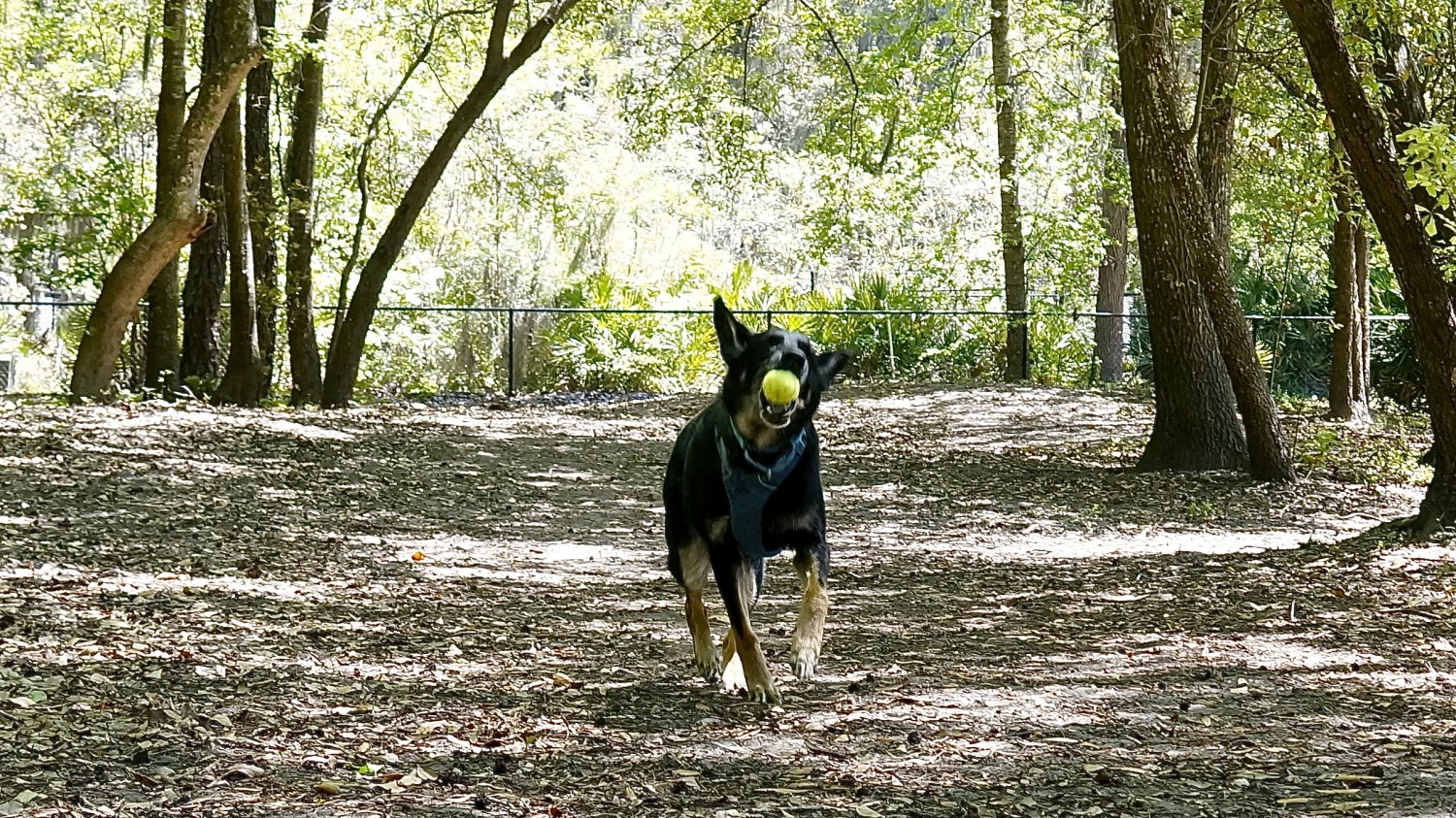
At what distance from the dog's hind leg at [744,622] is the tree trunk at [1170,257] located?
25.5ft

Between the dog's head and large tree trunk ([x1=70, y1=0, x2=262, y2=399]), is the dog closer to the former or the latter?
the dog's head

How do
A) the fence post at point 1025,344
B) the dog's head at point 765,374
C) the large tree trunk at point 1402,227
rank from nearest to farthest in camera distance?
the dog's head at point 765,374
the large tree trunk at point 1402,227
the fence post at point 1025,344

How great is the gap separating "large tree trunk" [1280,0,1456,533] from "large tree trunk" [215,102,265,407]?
10.9 metres

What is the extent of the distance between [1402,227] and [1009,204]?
1427 centimetres

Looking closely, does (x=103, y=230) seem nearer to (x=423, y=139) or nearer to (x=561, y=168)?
(x=423, y=139)

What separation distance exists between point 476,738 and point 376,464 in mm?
8452

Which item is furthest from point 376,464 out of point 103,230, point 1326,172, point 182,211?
point 103,230

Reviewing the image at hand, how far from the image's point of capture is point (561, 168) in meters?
30.2

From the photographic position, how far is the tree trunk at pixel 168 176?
14.5 metres

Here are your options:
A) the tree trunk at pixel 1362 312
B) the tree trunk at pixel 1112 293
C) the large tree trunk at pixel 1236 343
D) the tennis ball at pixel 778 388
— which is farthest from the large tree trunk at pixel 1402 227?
the tree trunk at pixel 1112 293

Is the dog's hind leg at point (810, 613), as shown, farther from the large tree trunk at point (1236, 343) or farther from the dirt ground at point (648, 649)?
the large tree trunk at point (1236, 343)

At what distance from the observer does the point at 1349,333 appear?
680 inches

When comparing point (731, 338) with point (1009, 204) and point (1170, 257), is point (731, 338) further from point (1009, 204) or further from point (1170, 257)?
point (1009, 204)

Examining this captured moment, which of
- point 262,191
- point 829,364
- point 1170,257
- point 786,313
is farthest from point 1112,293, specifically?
point 829,364
